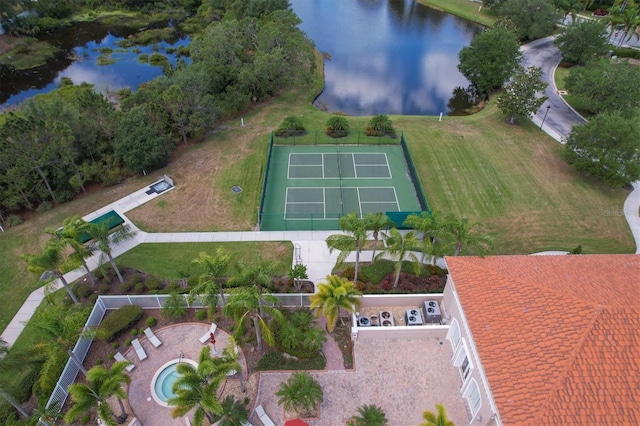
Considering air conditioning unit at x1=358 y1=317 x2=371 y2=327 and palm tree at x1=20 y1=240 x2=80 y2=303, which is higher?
palm tree at x1=20 y1=240 x2=80 y2=303

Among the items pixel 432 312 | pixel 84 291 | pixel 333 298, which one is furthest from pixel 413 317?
pixel 84 291

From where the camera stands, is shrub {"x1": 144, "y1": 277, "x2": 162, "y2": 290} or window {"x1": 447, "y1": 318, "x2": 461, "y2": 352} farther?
shrub {"x1": 144, "y1": 277, "x2": 162, "y2": 290}

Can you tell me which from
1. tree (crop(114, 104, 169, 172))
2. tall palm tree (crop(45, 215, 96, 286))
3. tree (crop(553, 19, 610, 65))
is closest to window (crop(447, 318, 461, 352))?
tall palm tree (crop(45, 215, 96, 286))

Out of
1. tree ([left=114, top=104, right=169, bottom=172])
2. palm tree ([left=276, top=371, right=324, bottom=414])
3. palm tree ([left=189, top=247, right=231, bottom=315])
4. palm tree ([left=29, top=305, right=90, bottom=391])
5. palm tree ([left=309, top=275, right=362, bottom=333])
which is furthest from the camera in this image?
tree ([left=114, top=104, right=169, bottom=172])

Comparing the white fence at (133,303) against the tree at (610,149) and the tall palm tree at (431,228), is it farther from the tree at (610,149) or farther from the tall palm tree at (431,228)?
the tree at (610,149)

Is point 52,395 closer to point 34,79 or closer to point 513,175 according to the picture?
point 513,175

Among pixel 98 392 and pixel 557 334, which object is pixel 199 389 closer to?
pixel 98 392

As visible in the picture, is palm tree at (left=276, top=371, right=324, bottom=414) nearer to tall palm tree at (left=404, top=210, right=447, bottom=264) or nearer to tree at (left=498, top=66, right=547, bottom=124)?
tall palm tree at (left=404, top=210, right=447, bottom=264)
